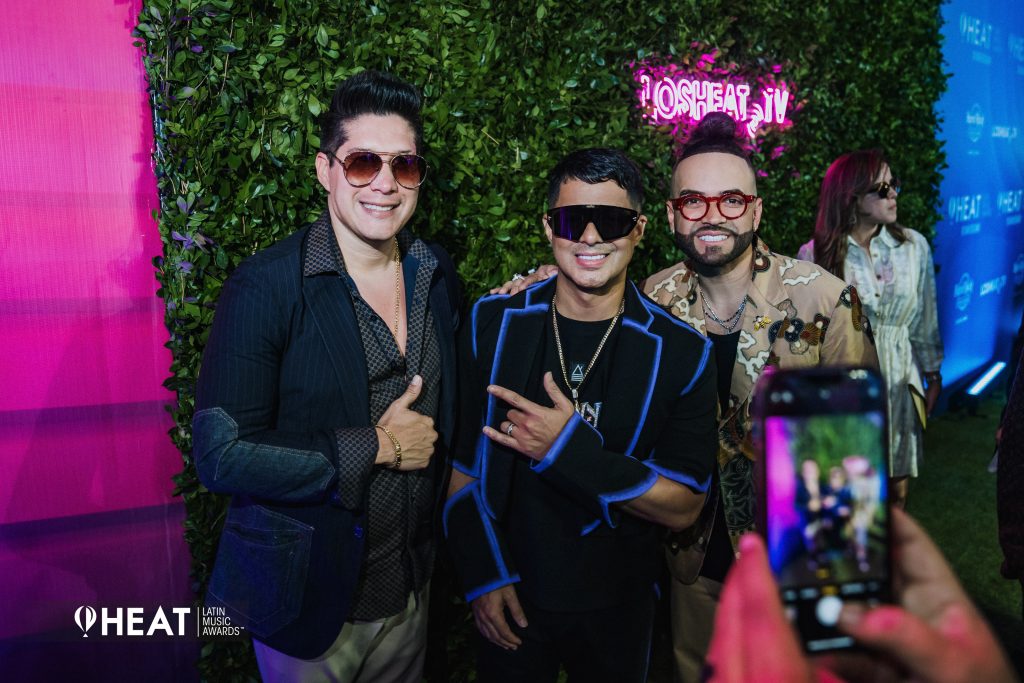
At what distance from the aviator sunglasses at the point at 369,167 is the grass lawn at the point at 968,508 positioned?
12.0 feet

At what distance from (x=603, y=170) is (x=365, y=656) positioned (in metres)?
1.88

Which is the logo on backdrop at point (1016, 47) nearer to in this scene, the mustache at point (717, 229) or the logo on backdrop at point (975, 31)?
Answer: the logo on backdrop at point (975, 31)

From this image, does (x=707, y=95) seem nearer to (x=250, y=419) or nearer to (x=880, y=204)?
(x=880, y=204)

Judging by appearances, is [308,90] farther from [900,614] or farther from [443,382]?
[900,614]

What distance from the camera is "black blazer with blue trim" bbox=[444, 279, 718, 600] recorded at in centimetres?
239

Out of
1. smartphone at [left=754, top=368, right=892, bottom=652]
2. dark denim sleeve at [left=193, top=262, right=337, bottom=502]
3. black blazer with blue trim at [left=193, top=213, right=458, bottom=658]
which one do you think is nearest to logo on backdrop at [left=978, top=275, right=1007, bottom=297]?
black blazer with blue trim at [left=193, top=213, right=458, bottom=658]

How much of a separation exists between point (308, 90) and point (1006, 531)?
113 inches

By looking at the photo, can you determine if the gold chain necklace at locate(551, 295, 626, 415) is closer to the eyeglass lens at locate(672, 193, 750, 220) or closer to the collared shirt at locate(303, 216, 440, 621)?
the collared shirt at locate(303, 216, 440, 621)

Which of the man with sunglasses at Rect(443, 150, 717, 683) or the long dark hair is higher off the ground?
the long dark hair

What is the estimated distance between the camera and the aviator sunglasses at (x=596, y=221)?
2395 millimetres

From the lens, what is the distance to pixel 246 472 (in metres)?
2.09

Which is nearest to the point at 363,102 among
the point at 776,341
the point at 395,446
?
the point at 395,446

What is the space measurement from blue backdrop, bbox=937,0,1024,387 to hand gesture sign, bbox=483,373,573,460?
6.98m

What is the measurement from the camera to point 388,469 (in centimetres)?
237
